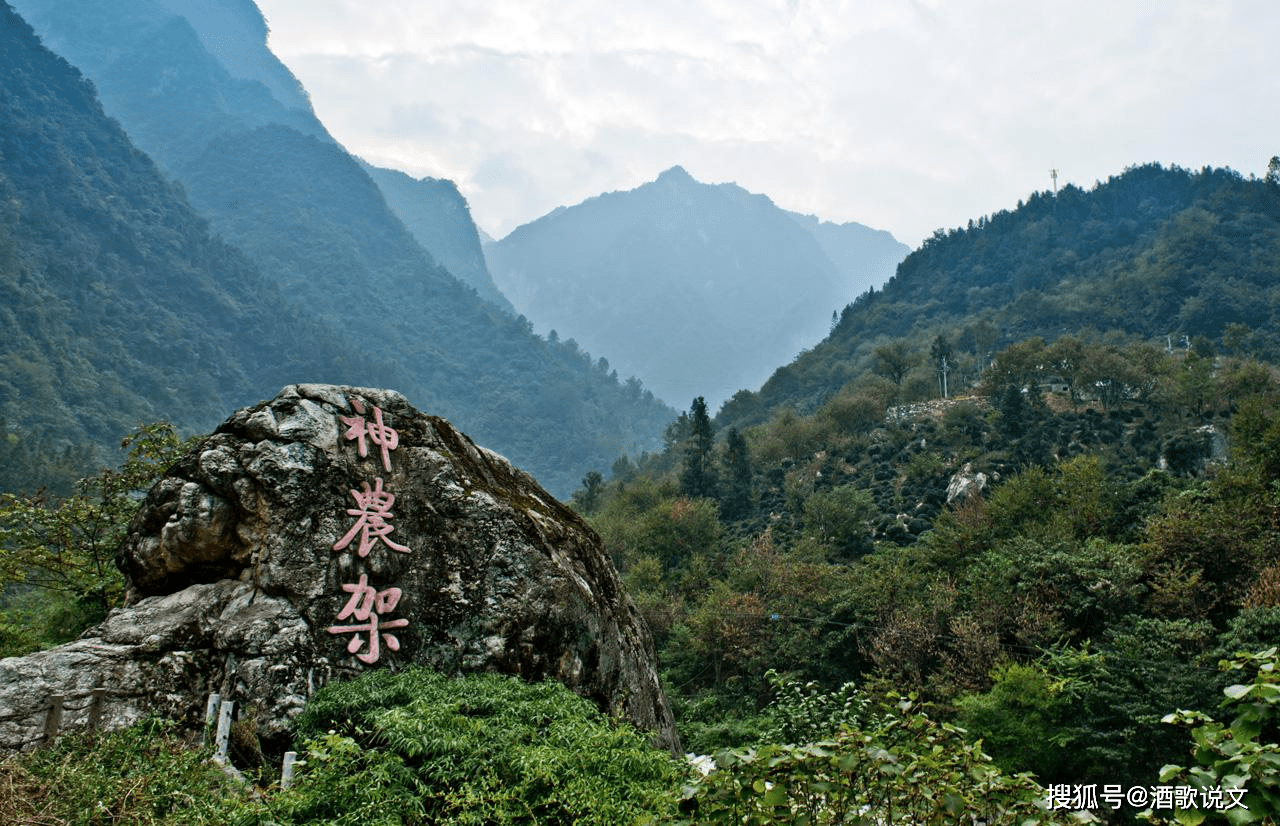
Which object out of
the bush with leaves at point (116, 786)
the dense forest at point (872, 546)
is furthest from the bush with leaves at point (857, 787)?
the bush with leaves at point (116, 786)

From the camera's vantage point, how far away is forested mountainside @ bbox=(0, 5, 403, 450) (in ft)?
211

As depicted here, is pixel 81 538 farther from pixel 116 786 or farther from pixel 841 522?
pixel 841 522

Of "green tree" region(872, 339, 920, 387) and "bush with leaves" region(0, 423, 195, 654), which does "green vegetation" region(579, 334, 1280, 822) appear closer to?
"green tree" region(872, 339, 920, 387)

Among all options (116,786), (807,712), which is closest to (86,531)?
(116,786)

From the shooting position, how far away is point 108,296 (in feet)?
258

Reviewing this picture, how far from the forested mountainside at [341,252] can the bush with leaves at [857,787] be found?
106112 mm

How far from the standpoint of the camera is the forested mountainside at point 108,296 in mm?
64312

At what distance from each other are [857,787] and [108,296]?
94660 millimetres

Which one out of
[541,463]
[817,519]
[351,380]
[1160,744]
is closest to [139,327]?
[351,380]

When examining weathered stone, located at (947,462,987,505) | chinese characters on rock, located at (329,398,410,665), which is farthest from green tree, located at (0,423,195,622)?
weathered stone, located at (947,462,987,505)

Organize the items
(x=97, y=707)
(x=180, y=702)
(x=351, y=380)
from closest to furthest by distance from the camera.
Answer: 1. (x=97, y=707)
2. (x=180, y=702)
3. (x=351, y=380)

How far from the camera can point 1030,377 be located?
1490 inches

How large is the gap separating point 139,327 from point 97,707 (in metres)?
87.9

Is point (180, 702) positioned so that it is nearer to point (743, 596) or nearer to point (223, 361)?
point (743, 596)
